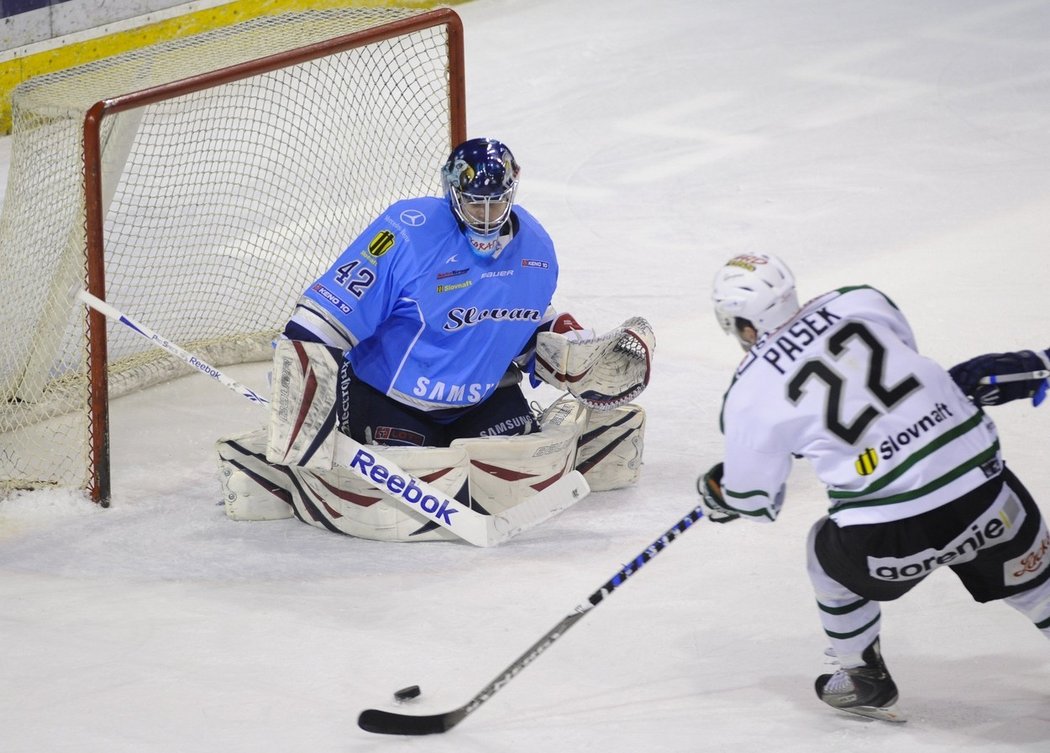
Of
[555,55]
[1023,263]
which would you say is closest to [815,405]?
[1023,263]

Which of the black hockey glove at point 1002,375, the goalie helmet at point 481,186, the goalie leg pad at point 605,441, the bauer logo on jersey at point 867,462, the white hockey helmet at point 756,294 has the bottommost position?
the goalie leg pad at point 605,441

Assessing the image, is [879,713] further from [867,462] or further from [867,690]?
[867,462]

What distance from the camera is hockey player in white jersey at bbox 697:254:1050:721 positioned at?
2711 mm

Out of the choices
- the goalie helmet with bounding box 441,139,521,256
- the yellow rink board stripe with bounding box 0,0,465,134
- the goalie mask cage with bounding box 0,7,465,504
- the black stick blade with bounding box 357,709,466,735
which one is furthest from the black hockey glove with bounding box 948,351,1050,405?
the yellow rink board stripe with bounding box 0,0,465,134

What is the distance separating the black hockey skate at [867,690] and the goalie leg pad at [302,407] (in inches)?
53.3

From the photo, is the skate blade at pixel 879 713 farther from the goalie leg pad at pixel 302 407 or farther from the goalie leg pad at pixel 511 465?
the goalie leg pad at pixel 302 407

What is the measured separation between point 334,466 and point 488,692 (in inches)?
37.7

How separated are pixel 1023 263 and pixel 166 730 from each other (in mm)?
3893

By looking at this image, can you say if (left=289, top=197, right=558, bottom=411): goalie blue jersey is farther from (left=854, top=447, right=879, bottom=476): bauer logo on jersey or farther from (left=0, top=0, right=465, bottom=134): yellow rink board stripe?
(left=0, top=0, right=465, bottom=134): yellow rink board stripe

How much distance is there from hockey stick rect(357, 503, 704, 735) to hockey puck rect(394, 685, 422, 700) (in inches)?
2.6

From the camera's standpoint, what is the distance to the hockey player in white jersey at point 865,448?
2711 mm

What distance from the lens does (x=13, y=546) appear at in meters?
3.88

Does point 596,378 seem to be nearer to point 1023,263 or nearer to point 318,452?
point 318,452

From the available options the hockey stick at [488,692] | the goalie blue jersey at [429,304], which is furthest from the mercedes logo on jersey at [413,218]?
the hockey stick at [488,692]
